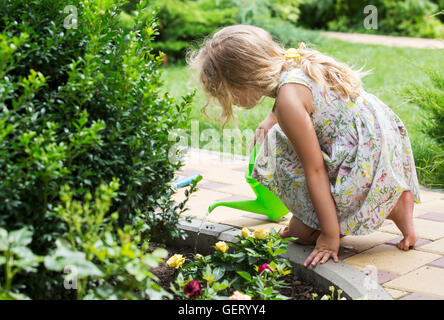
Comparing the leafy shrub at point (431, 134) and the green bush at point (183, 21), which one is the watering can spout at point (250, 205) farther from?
the green bush at point (183, 21)

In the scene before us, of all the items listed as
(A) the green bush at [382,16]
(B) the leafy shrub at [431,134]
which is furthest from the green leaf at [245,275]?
(A) the green bush at [382,16]

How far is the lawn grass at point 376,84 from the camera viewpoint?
427 cm

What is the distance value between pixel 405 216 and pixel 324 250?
50 cm

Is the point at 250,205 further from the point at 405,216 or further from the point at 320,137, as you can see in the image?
the point at 405,216

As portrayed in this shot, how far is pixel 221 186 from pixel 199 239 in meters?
1.01

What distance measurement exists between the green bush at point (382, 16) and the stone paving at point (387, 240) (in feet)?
28.0

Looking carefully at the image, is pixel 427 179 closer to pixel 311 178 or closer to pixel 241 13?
pixel 311 178

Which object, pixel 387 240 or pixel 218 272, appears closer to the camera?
pixel 218 272

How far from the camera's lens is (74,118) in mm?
1799

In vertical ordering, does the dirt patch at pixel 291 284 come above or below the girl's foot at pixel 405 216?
below

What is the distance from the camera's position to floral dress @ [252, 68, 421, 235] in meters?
2.48

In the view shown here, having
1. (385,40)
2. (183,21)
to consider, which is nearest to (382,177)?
(183,21)

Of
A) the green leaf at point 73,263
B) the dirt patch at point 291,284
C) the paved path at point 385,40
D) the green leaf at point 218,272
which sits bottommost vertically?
the dirt patch at point 291,284

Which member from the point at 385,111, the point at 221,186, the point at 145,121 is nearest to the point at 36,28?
the point at 145,121
